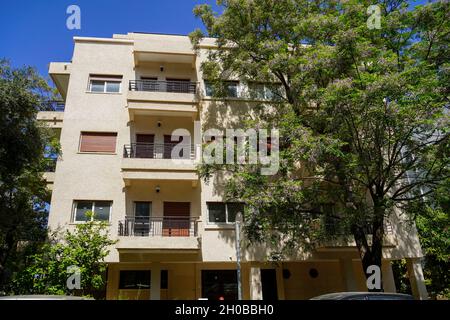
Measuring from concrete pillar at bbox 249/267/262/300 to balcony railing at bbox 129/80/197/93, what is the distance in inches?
369

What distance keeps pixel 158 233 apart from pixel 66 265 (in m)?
3.79

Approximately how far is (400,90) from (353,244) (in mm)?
7031

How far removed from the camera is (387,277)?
16062mm

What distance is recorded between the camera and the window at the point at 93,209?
1438 centimetres

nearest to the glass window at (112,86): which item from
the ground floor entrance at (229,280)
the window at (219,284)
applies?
the ground floor entrance at (229,280)

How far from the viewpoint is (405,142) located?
37.5ft

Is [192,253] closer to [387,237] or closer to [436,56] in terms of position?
[387,237]

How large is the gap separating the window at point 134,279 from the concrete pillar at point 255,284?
4.57 metres

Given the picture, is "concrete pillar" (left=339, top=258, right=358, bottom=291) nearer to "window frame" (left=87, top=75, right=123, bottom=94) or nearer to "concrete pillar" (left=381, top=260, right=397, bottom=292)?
"concrete pillar" (left=381, top=260, right=397, bottom=292)

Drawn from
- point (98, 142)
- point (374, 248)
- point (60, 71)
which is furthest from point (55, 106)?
point (374, 248)

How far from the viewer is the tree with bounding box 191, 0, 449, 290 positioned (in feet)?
35.0

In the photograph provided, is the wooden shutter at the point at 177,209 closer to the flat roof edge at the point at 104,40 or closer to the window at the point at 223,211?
the window at the point at 223,211

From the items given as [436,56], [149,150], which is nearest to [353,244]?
[436,56]

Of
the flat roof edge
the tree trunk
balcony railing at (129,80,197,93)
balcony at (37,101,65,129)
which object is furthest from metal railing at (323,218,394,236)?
the flat roof edge
